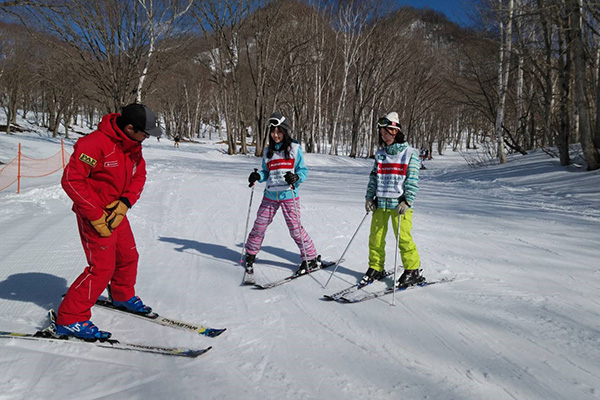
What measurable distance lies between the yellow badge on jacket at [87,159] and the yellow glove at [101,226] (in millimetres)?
368

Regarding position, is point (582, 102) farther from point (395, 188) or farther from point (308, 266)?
point (308, 266)

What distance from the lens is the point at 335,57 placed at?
28203 millimetres

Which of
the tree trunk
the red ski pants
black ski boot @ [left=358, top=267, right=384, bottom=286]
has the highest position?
the tree trunk

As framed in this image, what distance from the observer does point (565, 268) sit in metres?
4.53

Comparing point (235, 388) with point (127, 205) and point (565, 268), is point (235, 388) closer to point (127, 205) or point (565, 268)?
point (127, 205)

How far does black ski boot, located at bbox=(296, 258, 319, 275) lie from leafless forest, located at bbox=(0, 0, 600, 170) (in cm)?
882

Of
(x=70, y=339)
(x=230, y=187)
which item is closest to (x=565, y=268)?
(x=70, y=339)

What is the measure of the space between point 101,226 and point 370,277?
8.87 ft

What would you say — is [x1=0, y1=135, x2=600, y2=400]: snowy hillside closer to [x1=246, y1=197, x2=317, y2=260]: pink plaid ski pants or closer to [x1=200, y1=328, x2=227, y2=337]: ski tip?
[x1=200, y1=328, x2=227, y2=337]: ski tip

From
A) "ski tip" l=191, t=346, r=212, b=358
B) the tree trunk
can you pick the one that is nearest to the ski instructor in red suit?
"ski tip" l=191, t=346, r=212, b=358

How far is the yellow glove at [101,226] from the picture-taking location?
2719 millimetres

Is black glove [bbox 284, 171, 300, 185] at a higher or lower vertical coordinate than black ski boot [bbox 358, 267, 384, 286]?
higher

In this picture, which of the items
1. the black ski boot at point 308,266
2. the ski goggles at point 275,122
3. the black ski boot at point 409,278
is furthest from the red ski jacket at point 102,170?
the black ski boot at point 409,278

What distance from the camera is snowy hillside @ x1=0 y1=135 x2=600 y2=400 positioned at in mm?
2381
